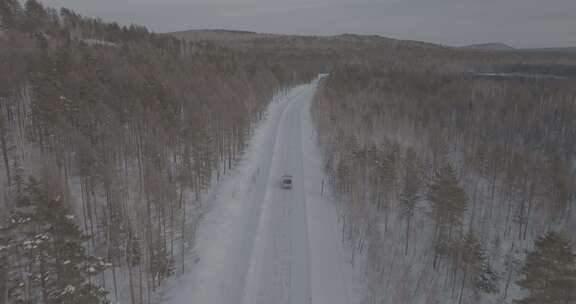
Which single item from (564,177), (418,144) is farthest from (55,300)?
(418,144)

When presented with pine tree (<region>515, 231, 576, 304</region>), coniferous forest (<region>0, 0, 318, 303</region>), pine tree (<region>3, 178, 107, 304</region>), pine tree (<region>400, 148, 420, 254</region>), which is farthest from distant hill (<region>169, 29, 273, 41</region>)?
A: pine tree (<region>515, 231, 576, 304</region>)

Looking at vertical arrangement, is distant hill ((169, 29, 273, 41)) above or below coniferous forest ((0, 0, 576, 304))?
above

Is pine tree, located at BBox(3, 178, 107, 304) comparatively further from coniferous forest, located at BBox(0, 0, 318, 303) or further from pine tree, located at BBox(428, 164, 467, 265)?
pine tree, located at BBox(428, 164, 467, 265)

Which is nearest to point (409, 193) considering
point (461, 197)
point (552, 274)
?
point (461, 197)

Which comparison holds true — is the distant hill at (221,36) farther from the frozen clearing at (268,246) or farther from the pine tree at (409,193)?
A: the pine tree at (409,193)

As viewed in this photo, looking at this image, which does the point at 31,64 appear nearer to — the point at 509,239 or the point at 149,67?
the point at 149,67

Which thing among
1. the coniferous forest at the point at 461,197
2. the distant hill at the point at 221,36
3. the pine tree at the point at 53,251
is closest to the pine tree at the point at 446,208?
the coniferous forest at the point at 461,197
